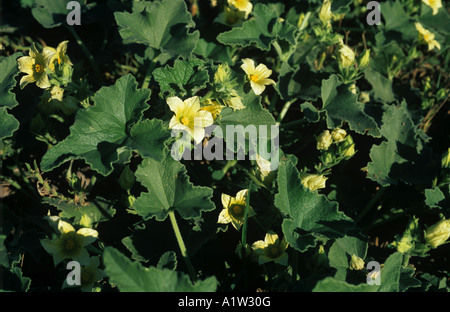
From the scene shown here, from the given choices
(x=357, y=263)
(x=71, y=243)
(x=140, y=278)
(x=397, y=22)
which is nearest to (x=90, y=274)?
(x=71, y=243)

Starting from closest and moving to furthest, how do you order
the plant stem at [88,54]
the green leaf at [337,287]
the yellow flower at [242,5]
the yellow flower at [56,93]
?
the green leaf at [337,287], the yellow flower at [56,93], the yellow flower at [242,5], the plant stem at [88,54]

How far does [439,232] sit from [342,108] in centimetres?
113

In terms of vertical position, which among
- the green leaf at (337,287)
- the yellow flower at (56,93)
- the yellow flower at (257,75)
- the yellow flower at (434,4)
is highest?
the yellow flower at (434,4)

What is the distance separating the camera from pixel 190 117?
109 inches

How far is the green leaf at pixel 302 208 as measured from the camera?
271 cm

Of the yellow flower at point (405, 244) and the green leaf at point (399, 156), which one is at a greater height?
the green leaf at point (399, 156)

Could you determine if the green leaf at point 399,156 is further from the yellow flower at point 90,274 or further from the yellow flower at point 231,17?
the yellow flower at point 90,274

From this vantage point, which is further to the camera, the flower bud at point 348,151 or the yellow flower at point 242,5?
the yellow flower at point 242,5

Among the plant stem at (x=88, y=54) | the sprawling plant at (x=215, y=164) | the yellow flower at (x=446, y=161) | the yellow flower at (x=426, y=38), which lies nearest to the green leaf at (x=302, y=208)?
the sprawling plant at (x=215, y=164)

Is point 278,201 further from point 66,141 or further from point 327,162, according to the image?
point 66,141

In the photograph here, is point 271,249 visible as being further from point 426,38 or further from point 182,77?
point 426,38

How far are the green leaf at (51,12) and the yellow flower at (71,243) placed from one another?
1.92 metres

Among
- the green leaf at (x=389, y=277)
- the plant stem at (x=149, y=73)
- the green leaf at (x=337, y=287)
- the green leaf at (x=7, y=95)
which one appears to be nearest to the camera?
the green leaf at (x=337, y=287)
